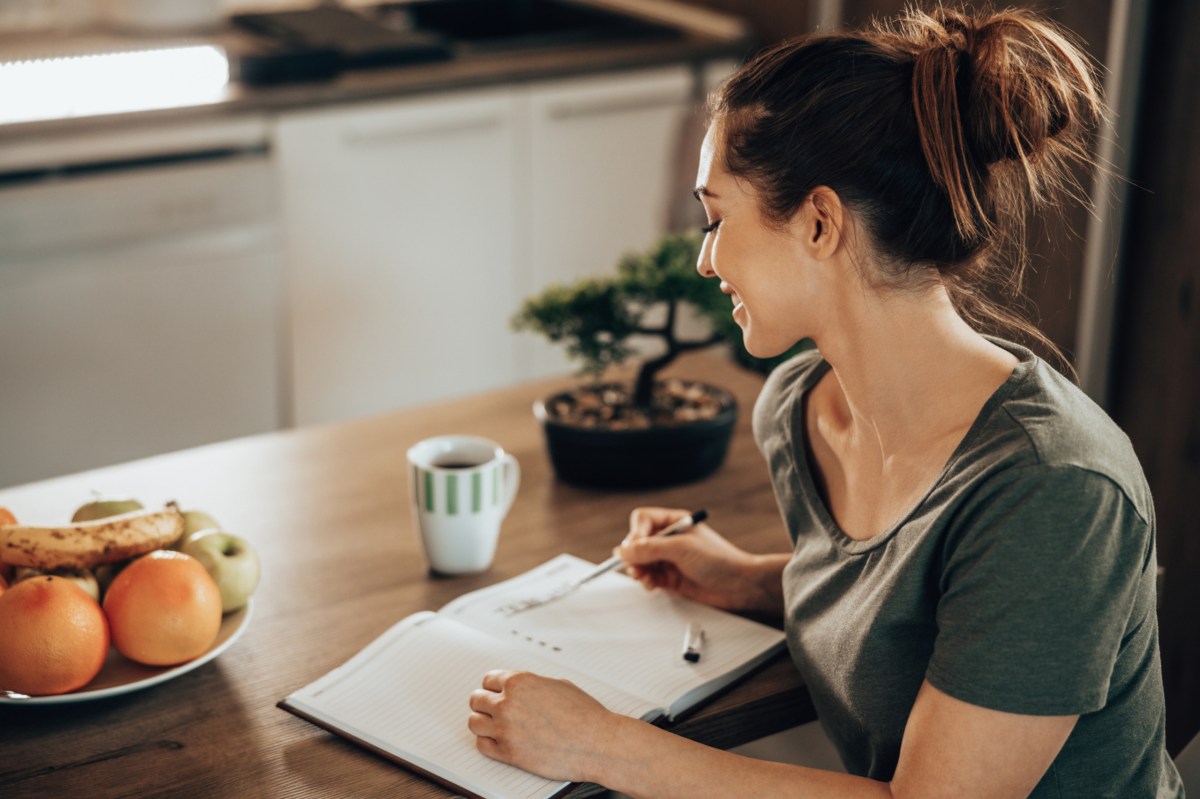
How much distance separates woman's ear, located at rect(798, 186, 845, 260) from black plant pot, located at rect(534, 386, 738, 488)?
1.51 feet

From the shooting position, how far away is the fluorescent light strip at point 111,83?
2701 mm

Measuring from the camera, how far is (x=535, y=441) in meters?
1.70

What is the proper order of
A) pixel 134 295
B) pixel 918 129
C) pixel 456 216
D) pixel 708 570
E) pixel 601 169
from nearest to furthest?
1. pixel 918 129
2. pixel 708 570
3. pixel 134 295
4. pixel 456 216
5. pixel 601 169

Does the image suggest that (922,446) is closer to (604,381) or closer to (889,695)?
(889,695)

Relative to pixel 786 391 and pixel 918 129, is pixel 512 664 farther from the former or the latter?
pixel 918 129

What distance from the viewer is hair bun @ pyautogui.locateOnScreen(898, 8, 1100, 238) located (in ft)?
3.46

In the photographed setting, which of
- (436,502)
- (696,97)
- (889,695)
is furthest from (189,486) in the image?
A: (696,97)

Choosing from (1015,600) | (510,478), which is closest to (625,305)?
(510,478)

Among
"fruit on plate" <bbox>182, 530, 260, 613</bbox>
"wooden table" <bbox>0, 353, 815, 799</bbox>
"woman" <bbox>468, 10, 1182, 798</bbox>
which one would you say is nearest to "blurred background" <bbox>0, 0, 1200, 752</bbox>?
"wooden table" <bbox>0, 353, 815, 799</bbox>

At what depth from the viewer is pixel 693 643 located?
3.98ft

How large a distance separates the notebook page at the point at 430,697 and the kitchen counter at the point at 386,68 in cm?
176

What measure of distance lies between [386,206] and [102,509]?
186 cm

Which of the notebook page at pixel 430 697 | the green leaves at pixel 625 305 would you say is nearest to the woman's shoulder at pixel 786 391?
the green leaves at pixel 625 305

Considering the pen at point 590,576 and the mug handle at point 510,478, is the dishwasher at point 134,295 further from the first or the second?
the pen at point 590,576
